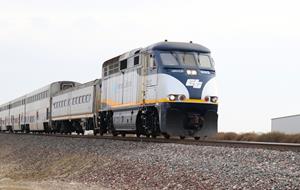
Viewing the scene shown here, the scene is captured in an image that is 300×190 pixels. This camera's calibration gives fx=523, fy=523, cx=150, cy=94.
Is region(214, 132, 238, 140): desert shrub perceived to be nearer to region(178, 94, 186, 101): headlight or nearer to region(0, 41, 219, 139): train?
region(0, 41, 219, 139): train

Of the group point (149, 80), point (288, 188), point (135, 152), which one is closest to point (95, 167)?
point (135, 152)

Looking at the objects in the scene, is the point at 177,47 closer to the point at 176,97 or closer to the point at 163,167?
the point at 176,97

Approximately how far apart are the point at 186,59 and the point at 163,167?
6733 mm

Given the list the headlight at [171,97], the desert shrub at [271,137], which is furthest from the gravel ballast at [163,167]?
the desert shrub at [271,137]

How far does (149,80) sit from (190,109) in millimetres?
2090

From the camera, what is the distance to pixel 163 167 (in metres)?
12.9

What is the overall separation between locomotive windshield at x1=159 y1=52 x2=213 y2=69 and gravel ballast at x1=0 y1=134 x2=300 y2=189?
310cm

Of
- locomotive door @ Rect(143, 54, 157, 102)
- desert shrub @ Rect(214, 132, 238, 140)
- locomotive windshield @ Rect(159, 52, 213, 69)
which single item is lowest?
desert shrub @ Rect(214, 132, 238, 140)

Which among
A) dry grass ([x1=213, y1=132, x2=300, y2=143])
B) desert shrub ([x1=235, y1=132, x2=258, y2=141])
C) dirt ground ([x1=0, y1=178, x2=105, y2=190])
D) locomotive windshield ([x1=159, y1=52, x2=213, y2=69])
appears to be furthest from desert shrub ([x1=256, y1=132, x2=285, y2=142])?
dirt ground ([x1=0, y1=178, x2=105, y2=190])

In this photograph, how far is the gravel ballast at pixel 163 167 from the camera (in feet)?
33.6

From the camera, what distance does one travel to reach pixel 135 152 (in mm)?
16375

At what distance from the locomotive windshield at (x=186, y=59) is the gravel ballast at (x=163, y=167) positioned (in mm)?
3100

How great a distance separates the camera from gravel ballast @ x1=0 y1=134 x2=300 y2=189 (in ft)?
33.6

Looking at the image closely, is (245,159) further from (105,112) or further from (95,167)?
(105,112)
